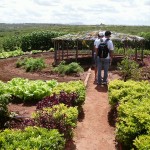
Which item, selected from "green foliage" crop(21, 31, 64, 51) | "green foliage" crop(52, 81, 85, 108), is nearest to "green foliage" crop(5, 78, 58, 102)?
"green foliage" crop(52, 81, 85, 108)

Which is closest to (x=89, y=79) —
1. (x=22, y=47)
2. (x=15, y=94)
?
(x=15, y=94)

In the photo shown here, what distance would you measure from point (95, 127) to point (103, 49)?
422 cm

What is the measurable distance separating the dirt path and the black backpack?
1.47 metres

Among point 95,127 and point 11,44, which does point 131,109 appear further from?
point 11,44

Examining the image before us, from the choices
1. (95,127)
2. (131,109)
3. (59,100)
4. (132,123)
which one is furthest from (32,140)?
(95,127)

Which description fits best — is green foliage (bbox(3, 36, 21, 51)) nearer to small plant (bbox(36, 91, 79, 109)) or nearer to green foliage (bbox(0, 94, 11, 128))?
small plant (bbox(36, 91, 79, 109))

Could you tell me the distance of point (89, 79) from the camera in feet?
47.1

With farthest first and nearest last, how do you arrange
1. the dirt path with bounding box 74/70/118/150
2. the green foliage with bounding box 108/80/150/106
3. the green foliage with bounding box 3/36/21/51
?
the green foliage with bounding box 3/36/21/51, the green foliage with bounding box 108/80/150/106, the dirt path with bounding box 74/70/118/150

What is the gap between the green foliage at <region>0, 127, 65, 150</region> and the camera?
539 cm

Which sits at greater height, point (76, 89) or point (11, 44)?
point (76, 89)

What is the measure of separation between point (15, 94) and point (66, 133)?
13.2 ft

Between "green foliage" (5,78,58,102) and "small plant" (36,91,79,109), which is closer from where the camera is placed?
"small plant" (36,91,79,109)

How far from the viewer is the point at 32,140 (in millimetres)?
5512

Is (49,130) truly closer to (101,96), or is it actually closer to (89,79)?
(101,96)
